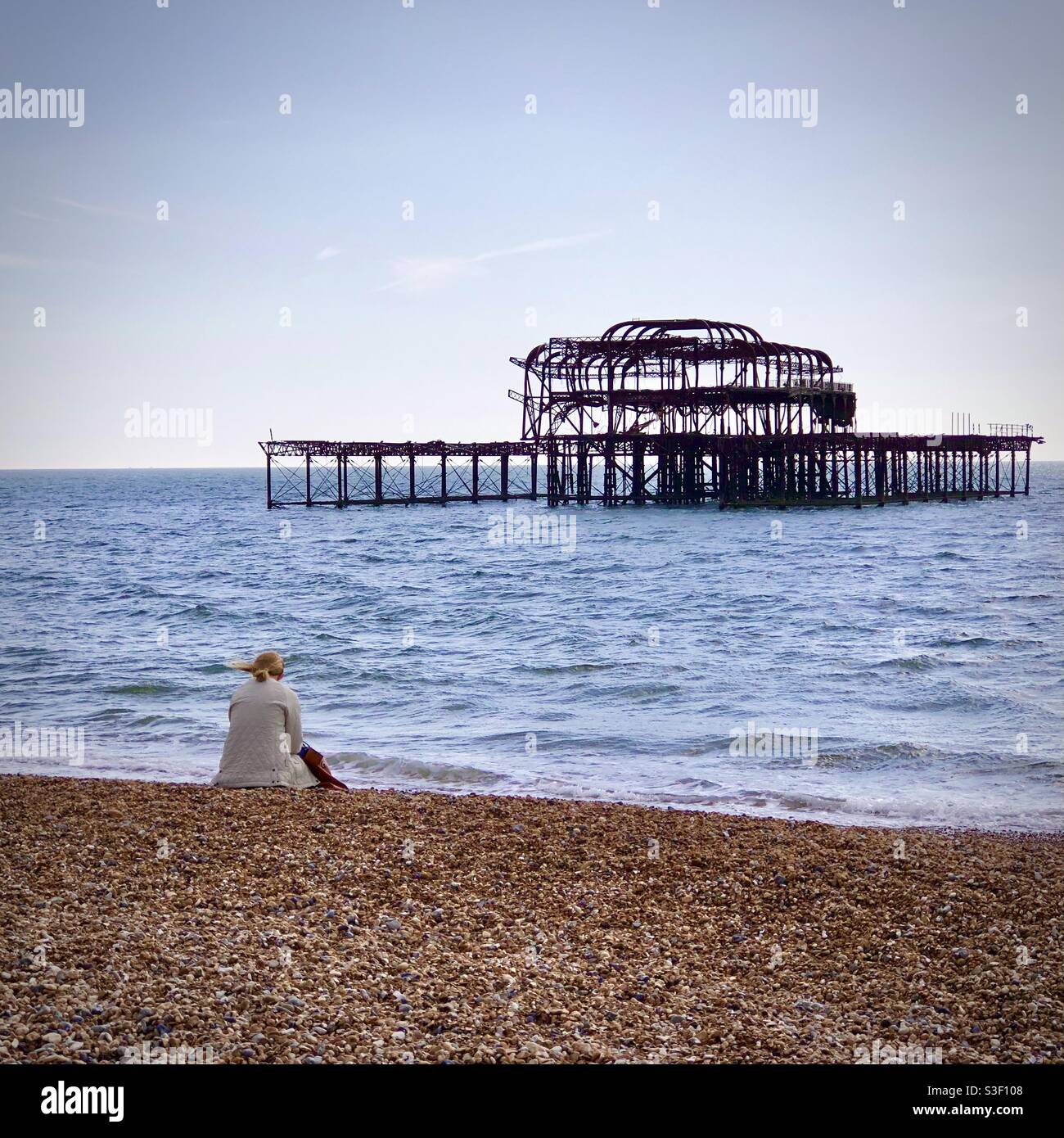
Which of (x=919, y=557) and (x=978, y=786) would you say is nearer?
(x=978, y=786)

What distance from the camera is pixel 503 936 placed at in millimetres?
7141

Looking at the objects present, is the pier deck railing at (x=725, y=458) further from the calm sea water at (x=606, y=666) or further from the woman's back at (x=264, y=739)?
the woman's back at (x=264, y=739)

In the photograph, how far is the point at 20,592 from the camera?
34656mm

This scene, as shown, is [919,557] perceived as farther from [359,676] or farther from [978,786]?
[978,786]

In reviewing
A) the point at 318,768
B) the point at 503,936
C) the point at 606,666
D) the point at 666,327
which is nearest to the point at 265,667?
the point at 318,768

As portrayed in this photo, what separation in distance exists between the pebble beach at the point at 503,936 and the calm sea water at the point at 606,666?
9.26ft

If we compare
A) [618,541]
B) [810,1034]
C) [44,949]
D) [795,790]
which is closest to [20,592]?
[618,541]

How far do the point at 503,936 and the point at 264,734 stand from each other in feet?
13.0

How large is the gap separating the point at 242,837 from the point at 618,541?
40.7 metres

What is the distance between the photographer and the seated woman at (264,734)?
10188 mm

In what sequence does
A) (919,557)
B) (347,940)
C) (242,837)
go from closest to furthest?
(347,940) → (242,837) → (919,557)

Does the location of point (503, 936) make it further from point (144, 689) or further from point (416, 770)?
point (144, 689)

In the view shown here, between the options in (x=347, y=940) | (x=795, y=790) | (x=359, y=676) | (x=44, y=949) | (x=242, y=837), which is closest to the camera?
(x=44, y=949)

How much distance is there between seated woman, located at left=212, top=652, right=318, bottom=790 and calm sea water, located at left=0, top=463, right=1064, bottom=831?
2.48m
